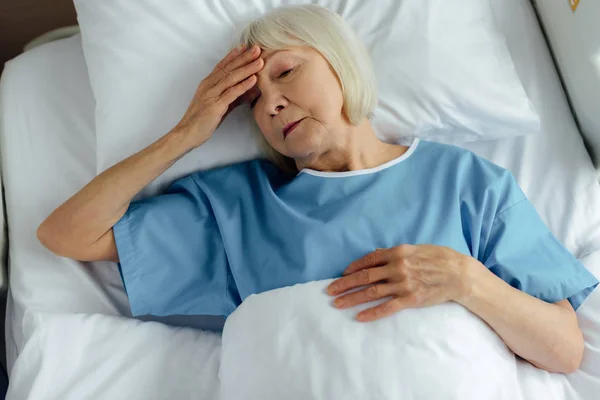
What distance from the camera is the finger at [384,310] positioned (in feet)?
3.24

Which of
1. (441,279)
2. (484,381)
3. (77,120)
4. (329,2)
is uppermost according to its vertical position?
(329,2)

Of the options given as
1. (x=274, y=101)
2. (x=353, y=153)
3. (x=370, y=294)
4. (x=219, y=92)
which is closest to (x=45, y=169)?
(x=219, y=92)

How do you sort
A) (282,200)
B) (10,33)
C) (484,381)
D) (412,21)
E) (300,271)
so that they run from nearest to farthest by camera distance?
1. (484,381)
2. (300,271)
3. (282,200)
4. (412,21)
5. (10,33)

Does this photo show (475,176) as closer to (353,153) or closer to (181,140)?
(353,153)

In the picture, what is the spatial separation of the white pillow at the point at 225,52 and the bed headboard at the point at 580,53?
132 mm

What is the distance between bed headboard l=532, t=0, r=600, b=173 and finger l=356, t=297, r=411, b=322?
69 cm

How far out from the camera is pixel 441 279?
40.1 inches

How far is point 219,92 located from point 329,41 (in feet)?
0.79

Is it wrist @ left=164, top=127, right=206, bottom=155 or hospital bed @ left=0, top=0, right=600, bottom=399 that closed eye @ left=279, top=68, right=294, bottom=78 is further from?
hospital bed @ left=0, top=0, right=600, bottom=399

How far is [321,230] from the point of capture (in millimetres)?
1131

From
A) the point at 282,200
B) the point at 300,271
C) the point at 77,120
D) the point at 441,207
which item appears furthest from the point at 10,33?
the point at 441,207

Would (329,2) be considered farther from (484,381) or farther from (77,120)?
(484,381)

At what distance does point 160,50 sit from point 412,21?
1.85 ft

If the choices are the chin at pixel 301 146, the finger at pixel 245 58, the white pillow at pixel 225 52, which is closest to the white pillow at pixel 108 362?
the white pillow at pixel 225 52
